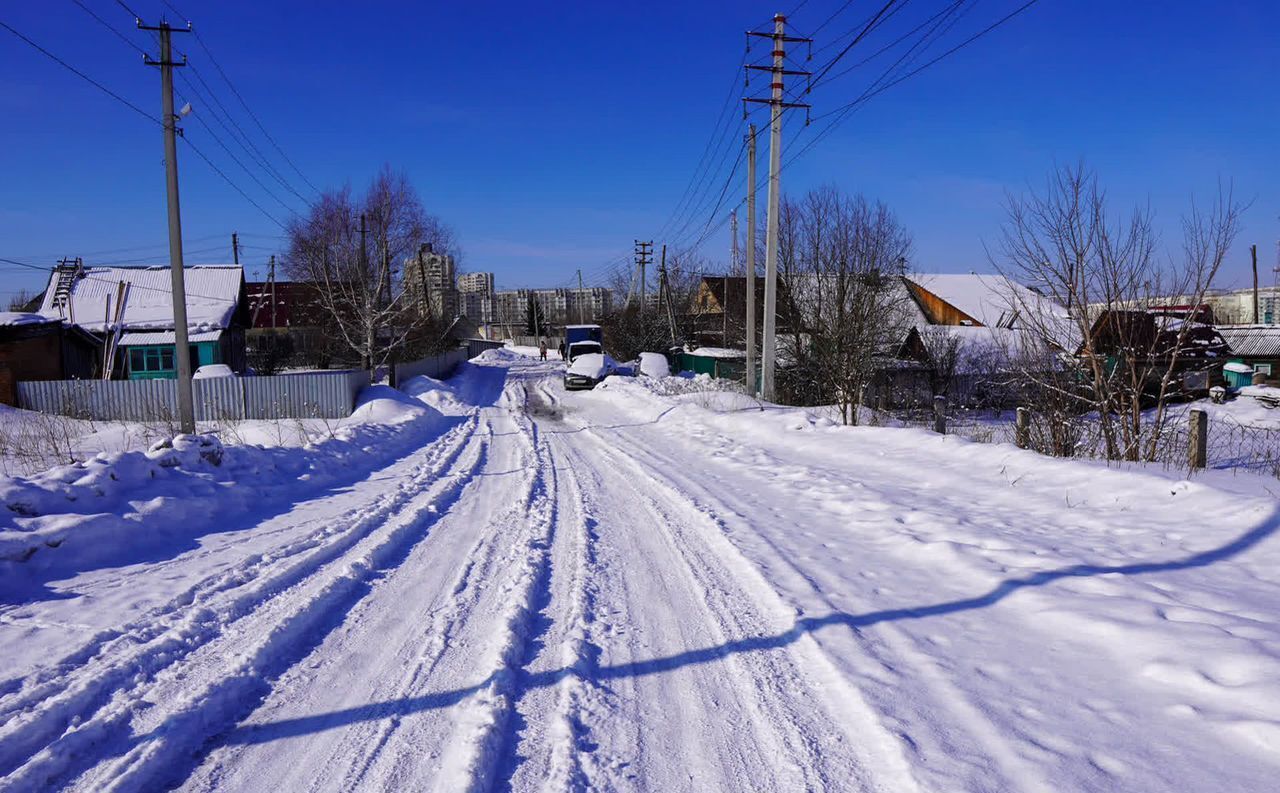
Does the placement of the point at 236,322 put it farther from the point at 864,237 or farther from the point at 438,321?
the point at 864,237

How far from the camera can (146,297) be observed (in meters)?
38.0

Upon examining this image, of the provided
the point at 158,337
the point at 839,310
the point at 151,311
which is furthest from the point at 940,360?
the point at 151,311

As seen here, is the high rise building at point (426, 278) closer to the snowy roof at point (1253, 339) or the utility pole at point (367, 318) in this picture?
the utility pole at point (367, 318)

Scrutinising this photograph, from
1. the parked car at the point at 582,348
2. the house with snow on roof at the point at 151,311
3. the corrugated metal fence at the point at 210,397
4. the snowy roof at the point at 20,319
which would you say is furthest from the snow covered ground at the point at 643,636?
the parked car at the point at 582,348

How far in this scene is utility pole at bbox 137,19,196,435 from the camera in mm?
15039

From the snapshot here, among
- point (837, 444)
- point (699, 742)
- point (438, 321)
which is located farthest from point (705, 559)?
point (438, 321)

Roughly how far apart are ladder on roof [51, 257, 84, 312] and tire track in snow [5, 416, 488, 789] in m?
39.4

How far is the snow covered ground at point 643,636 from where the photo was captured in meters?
3.34

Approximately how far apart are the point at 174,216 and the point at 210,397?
9.83 meters

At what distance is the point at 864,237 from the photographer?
23047 millimetres

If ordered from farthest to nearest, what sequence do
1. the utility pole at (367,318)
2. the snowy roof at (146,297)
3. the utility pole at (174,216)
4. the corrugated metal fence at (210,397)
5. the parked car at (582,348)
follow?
the parked car at (582,348)
the snowy roof at (146,297)
the utility pole at (367,318)
the corrugated metal fence at (210,397)
the utility pole at (174,216)

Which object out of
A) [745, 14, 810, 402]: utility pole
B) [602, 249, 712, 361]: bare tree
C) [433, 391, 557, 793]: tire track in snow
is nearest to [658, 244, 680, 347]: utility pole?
[602, 249, 712, 361]: bare tree

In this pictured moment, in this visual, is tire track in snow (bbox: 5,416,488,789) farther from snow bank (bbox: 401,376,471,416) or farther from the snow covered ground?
snow bank (bbox: 401,376,471,416)

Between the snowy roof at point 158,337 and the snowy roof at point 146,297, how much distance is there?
0.27 meters
